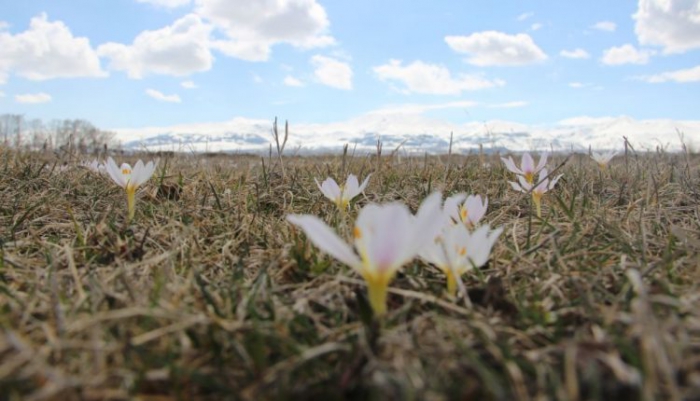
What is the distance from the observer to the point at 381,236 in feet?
3.37

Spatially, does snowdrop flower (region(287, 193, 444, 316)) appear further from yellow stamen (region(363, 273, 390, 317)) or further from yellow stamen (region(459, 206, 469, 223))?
yellow stamen (region(459, 206, 469, 223))

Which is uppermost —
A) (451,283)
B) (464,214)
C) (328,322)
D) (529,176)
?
(529,176)

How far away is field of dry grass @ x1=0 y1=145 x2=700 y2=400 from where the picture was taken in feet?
2.95

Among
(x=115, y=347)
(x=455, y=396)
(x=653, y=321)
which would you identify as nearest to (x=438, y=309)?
(x=455, y=396)

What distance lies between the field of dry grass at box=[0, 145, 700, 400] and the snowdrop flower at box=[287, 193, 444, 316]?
127 millimetres

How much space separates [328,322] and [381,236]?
1.18 feet

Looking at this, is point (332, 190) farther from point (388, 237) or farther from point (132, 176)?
point (388, 237)

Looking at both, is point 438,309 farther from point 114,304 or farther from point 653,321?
point 114,304

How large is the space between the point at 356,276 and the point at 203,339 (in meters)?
0.53

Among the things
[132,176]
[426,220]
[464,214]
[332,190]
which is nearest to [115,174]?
[132,176]

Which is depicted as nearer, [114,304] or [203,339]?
[203,339]

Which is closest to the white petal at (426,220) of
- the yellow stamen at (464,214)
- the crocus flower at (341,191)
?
the yellow stamen at (464,214)

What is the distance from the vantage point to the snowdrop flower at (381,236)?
1015 mm

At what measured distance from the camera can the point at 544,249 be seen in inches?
70.0
